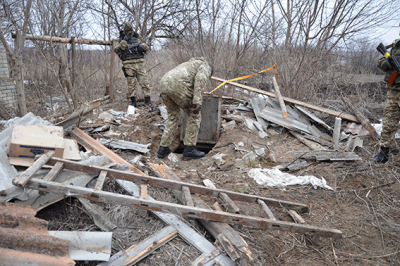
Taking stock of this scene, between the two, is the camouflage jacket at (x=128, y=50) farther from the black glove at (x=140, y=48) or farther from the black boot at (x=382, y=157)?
the black boot at (x=382, y=157)

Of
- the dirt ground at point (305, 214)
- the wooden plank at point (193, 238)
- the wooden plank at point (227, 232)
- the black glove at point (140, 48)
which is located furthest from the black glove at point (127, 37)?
the wooden plank at point (193, 238)

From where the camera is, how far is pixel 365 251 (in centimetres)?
233

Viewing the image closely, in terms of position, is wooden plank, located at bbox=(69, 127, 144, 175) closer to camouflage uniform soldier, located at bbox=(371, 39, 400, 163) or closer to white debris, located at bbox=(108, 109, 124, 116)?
white debris, located at bbox=(108, 109, 124, 116)

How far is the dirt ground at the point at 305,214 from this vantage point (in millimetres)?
2135

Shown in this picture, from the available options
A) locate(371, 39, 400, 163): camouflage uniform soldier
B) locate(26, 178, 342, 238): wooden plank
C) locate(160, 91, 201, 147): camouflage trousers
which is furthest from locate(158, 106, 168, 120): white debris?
locate(371, 39, 400, 163): camouflage uniform soldier

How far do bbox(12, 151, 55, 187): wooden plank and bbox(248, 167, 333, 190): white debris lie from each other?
254cm

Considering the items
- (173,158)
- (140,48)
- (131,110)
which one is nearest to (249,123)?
(173,158)

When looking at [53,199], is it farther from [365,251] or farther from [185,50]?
[185,50]

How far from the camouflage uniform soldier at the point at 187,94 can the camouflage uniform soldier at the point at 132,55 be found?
2.39 m

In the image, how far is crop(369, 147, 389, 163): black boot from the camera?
3.91 meters

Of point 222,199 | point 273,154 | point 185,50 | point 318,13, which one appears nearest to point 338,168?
point 273,154


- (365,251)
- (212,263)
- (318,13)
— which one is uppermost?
(318,13)

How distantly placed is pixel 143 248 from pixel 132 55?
5269 mm

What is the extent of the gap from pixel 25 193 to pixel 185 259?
1442 millimetres
